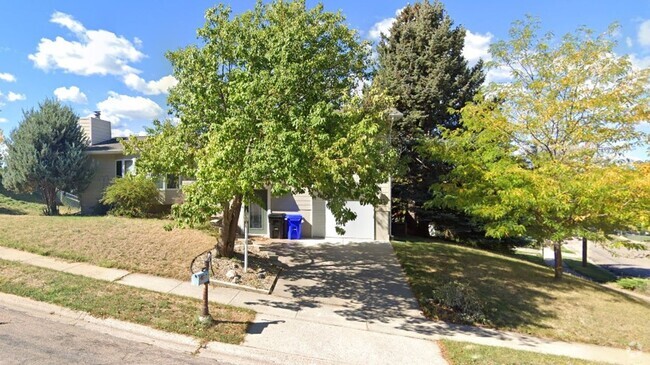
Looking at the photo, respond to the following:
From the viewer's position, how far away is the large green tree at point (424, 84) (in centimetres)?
1769

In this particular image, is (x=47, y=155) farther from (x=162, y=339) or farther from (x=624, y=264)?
(x=624, y=264)

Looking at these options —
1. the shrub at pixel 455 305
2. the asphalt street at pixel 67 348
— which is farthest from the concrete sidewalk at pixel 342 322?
the asphalt street at pixel 67 348

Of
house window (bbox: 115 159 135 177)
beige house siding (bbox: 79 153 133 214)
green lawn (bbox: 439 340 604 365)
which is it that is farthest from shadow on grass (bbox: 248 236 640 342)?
beige house siding (bbox: 79 153 133 214)

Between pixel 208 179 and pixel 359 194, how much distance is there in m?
3.54

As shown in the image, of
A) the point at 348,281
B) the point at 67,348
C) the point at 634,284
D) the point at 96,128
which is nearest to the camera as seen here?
the point at 67,348

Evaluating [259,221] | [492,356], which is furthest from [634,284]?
[259,221]

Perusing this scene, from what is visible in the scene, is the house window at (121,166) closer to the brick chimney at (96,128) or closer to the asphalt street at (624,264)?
the brick chimney at (96,128)

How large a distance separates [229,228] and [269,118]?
4120mm

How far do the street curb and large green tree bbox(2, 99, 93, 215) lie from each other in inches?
585

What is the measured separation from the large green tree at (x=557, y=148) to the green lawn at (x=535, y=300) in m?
1.47

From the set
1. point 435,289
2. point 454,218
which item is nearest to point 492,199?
point 435,289

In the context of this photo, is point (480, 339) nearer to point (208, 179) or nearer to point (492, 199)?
point (492, 199)

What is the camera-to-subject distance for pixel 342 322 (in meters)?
6.98

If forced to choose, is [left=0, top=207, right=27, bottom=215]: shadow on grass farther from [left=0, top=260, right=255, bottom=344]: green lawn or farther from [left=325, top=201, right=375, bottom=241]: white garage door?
[left=325, top=201, right=375, bottom=241]: white garage door
